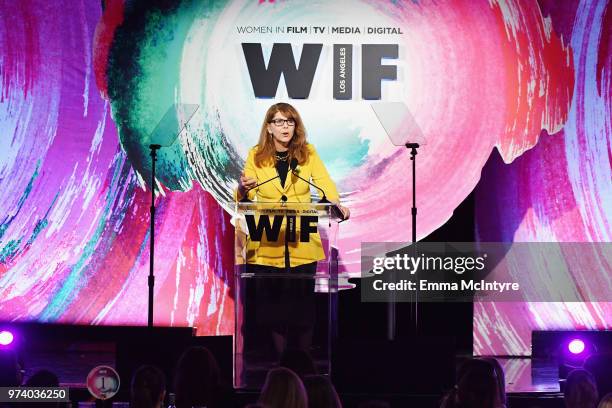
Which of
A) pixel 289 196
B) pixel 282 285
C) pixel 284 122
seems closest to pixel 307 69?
pixel 284 122

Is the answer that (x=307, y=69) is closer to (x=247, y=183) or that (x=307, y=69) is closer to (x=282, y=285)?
(x=247, y=183)

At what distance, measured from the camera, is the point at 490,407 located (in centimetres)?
331

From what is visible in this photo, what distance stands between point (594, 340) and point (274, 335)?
3109 millimetres

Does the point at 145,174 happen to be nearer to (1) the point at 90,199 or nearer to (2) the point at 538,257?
(1) the point at 90,199

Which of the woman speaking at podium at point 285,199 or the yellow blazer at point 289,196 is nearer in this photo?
the woman speaking at podium at point 285,199

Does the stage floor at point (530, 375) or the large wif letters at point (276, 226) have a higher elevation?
the large wif letters at point (276, 226)

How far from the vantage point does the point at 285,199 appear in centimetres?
528

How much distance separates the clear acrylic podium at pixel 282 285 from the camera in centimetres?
492

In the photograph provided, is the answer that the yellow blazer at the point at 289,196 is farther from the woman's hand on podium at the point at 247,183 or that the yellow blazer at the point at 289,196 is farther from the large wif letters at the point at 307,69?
the large wif letters at the point at 307,69

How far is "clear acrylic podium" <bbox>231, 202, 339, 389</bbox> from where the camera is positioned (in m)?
4.92

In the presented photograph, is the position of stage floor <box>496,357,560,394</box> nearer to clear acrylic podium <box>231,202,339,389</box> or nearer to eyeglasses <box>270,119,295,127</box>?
clear acrylic podium <box>231,202,339,389</box>

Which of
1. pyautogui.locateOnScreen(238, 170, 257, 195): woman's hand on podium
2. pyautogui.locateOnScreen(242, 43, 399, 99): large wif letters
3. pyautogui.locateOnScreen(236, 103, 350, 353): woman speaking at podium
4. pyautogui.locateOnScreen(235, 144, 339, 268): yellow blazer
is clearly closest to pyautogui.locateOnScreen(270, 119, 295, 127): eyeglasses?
pyautogui.locateOnScreen(236, 103, 350, 353): woman speaking at podium

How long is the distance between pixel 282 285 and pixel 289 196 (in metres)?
0.60

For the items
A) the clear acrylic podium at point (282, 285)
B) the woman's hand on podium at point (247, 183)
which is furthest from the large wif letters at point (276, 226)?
the woman's hand on podium at point (247, 183)
